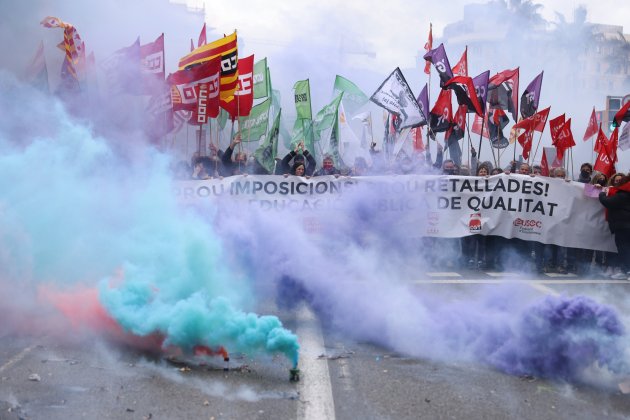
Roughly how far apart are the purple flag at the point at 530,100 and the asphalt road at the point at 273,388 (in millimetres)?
9478

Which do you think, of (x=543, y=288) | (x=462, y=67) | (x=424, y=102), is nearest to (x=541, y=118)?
(x=462, y=67)

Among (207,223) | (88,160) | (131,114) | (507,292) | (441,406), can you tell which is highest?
(131,114)

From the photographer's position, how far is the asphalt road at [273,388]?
4.21 meters

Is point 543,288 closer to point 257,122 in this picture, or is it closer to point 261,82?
point 261,82

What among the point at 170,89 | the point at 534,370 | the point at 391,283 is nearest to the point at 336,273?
the point at 391,283

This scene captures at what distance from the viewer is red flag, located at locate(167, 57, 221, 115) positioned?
1162 cm

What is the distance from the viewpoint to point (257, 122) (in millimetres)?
15891

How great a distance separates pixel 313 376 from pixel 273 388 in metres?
0.40

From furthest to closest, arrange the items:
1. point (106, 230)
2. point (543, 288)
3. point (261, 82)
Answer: point (261, 82), point (543, 288), point (106, 230)

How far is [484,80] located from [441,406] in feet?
33.3

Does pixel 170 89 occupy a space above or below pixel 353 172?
above

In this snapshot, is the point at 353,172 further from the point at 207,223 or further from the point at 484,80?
the point at 207,223

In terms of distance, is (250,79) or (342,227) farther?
(250,79)

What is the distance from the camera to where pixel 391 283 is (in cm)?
667
